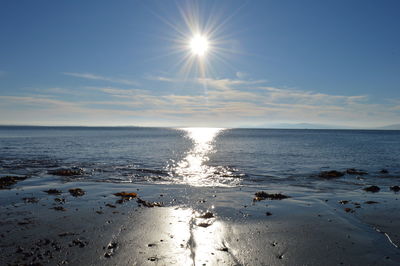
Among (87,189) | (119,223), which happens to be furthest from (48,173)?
(119,223)

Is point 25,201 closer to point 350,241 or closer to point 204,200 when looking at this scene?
point 204,200

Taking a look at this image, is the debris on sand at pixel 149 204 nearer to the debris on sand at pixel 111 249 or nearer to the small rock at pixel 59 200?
the small rock at pixel 59 200

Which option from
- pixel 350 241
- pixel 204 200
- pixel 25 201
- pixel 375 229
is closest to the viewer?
pixel 350 241

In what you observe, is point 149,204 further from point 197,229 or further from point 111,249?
point 111,249

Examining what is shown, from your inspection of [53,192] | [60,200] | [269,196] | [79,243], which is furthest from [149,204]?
[269,196]

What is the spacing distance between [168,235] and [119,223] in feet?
8.86

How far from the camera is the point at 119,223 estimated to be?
36.7 feet

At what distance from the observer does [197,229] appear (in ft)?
34.8

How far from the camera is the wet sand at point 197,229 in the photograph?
26.7 feet

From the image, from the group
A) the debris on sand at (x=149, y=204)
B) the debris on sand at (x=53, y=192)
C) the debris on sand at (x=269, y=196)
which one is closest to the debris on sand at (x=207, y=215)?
the debris on sand at (x=149, y=204)

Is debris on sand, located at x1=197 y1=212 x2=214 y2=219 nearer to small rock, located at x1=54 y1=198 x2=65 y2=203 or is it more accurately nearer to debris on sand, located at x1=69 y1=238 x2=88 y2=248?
debris on sand, located at x1=69 y1=238 x2=88 y2=248

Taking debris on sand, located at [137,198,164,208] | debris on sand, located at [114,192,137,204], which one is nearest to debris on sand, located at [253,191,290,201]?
debris on sand, located at [137,198,164,208]

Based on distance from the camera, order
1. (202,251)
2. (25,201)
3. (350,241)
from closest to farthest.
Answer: (202,251)
(350,241)
(25,201)

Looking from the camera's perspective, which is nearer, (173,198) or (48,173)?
(173,198)
